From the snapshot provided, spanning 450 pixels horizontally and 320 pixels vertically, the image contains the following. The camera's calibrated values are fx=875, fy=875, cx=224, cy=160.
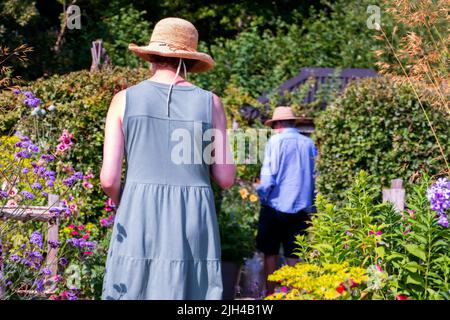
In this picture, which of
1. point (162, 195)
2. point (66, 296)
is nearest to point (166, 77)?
point (162, 195)

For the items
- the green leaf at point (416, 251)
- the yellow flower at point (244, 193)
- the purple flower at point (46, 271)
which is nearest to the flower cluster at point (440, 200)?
the green leaf at point (416, 251)

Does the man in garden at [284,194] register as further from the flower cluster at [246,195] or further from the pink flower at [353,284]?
the pink flower at [353,284]

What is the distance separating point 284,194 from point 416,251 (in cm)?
390

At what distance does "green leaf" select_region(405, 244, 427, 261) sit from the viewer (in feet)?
10.8

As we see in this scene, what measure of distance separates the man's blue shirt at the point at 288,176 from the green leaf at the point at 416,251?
3.80 metres

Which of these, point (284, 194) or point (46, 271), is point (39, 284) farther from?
point (284, 194)

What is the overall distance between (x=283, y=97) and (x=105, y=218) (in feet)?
24.0

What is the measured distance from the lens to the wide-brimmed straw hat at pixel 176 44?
140 inches

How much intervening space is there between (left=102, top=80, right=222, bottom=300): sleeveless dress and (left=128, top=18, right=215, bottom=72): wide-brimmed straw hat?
20 centimetres

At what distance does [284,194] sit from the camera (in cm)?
720

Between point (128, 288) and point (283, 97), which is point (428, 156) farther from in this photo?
→ point (283, 97)

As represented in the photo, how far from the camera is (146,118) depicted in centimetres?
339
